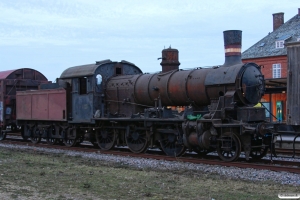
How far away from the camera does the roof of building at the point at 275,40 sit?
47088mm

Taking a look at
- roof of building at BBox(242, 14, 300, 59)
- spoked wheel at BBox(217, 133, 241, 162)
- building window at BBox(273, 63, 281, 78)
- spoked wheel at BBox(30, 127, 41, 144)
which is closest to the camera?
spoked wheel at BBox(217, 133, 241, 162)

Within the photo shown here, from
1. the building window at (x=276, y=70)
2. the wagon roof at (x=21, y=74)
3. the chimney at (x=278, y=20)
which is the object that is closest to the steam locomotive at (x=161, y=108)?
the wagon roof at (x=21, y=74)

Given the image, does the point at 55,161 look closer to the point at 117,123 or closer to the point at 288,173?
the point at 117,123

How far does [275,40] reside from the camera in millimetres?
48875

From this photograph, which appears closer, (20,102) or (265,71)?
(20,102)

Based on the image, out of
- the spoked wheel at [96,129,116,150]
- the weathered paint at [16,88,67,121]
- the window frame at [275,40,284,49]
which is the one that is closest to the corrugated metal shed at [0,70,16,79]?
the weathered paint at [16,88,67,121]

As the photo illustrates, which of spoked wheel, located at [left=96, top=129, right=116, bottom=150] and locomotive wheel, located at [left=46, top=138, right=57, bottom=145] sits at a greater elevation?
spoked wheel, located at [left=96, top=129, right=116, bottom=150]

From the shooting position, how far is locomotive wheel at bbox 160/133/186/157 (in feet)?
51.5

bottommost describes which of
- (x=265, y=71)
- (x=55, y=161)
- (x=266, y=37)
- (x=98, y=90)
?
(x=55, y=161)

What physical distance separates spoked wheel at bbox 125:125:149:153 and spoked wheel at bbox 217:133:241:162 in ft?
12.1

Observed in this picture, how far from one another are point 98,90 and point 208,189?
1050 centimetres

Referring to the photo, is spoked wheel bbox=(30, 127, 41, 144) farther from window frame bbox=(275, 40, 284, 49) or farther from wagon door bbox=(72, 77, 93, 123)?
window frame bbox=(275, 40, 284, 49)

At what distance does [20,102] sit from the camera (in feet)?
77.1

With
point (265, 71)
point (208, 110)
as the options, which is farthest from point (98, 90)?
point (265, 71)
